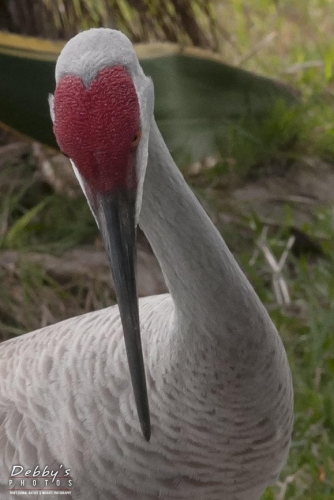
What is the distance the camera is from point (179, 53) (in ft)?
8.71

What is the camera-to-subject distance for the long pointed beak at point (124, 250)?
1.30 meters

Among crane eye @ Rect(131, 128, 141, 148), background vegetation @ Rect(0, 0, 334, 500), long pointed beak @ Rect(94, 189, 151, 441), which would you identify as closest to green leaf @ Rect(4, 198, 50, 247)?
background vegetation @ Rect(0, 0, 334, 500)

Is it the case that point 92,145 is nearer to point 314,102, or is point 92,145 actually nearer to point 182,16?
point 182,16

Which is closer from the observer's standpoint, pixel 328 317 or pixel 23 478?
pixel 23 478

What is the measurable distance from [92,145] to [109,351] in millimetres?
606

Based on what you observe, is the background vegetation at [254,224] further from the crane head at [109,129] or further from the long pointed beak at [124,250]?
the crane head at [109,129]

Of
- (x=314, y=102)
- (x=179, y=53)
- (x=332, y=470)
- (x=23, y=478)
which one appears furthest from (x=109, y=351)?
(x=314, y=102)

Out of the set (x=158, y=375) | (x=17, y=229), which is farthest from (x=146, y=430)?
(x=17, y=229)

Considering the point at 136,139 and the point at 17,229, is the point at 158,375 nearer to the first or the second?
the point at 136,139

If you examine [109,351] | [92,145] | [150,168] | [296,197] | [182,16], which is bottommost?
[296,197]

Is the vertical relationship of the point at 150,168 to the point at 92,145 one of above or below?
below

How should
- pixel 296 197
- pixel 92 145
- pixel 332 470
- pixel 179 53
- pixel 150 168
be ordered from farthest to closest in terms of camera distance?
pixel 296 197
pixel 179 53
pixel 332 470
pixel 150 168
pixel 92 145

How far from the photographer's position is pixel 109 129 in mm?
1237

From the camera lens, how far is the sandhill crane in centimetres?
137
